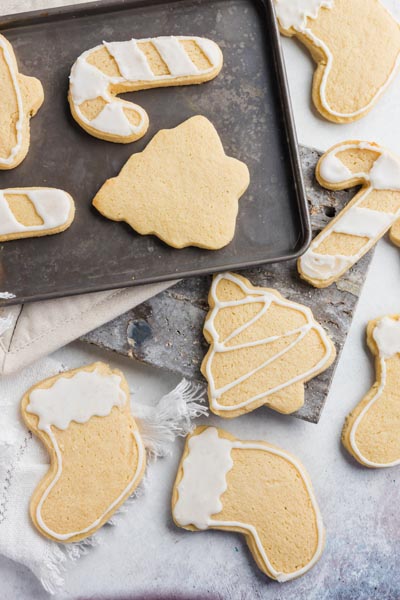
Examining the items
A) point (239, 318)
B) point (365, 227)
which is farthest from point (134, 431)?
point (365, 227)

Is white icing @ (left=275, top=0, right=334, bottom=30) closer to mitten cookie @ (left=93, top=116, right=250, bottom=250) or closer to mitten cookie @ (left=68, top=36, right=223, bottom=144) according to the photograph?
mitten cookie @ (left=68, top=36, right=223, bottom=144)

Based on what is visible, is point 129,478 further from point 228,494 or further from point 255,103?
point 255,103

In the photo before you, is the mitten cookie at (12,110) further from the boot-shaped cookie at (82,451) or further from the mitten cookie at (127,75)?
the boot-shaped cookie at (82,451)

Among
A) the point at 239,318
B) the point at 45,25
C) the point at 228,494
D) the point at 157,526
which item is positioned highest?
the point at 45,25

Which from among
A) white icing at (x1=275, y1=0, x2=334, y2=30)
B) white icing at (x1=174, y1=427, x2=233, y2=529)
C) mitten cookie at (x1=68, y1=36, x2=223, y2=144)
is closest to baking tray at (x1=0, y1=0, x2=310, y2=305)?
mitten cookie at (x1=68, y1=36, x2=223, y2=144)

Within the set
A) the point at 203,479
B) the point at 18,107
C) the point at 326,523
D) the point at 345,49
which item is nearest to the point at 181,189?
the point at 18,107

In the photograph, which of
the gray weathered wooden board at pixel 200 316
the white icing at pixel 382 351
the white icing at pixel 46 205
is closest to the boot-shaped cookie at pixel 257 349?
the gray weathered wooden board at pixel 200 316
